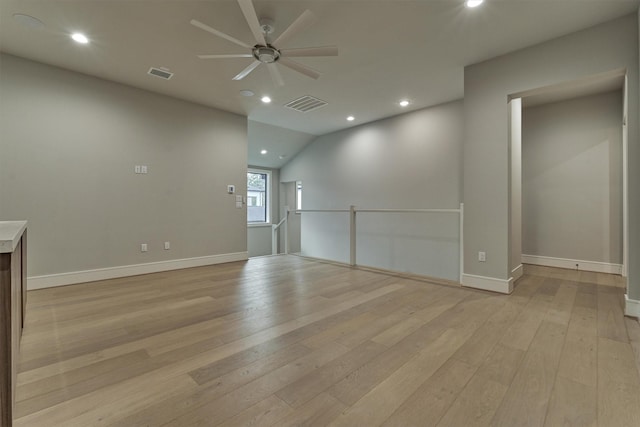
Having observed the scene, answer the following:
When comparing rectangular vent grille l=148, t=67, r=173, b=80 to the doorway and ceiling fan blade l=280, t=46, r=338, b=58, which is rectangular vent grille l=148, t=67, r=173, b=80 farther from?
the doorway

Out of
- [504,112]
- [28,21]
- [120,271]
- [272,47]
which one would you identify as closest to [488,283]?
[504,112]

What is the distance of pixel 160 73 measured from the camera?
142 inches

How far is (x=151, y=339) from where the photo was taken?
81.4 inches

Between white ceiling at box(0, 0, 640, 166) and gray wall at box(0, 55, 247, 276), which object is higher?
white ceiling at box(0, 0, 640, 166)

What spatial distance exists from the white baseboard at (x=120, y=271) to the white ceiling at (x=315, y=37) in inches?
101

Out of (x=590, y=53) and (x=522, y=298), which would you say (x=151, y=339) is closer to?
(x=522, y=298)

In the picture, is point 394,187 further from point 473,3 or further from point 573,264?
point 473,3

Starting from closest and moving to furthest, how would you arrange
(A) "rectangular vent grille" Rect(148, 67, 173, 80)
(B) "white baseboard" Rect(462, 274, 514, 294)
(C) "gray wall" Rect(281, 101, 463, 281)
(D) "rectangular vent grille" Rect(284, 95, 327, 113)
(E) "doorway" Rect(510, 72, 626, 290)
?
(B) "white baseboard" Rect(462, 274, 514, 294) < (A) "rectangular vent grille" Rect(148, 67, 173, 80) < (E) "doorway" Rect(510, 72, 626, 290) < (D) "rectangular vent grille" Rect(284, 95, 327, 113) < (C) "gray wall" Rect(281, 101, 463, 281)

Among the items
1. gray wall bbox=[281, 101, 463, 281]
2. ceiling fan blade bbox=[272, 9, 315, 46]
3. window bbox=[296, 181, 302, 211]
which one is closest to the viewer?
ceiling fan blade bbox=[272, 9, 315, 46]

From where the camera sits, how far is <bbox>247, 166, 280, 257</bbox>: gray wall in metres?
7.86

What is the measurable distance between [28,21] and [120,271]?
289 cm

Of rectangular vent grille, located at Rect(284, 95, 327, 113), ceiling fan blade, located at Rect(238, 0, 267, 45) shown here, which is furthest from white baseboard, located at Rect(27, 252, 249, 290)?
ceiling fan blade, located at Rect(238, 0, 267, 45)

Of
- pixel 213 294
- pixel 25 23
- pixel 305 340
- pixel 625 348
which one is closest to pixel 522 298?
pixel 625 348

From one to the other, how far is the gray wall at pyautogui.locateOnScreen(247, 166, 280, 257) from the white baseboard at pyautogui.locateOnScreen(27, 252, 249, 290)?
8.88ft
